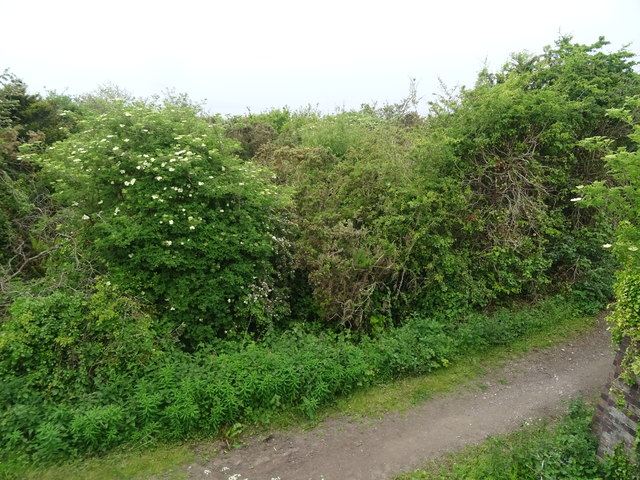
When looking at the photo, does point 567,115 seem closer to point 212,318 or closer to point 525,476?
point 525,476

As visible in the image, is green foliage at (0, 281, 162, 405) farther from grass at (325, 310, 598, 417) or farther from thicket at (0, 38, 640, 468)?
grass at (325, 310, 598, 417)

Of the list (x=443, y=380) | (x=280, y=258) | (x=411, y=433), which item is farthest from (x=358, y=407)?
(x=280, y=258)

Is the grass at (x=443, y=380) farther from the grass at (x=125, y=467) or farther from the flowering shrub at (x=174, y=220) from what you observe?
the flowering shrub at (x=174, y=220)

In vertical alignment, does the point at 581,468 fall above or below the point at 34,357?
below

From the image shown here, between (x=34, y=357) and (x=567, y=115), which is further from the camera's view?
(x=567, y=115)

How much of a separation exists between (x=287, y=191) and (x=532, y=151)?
5.31 meters

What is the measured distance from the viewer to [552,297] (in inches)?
329

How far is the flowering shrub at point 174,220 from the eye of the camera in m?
6.34

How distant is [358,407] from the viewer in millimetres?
5633

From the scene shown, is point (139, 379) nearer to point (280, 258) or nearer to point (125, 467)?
point (125, 467)

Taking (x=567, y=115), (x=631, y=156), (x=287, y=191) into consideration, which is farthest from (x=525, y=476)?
(x=567, y=115)

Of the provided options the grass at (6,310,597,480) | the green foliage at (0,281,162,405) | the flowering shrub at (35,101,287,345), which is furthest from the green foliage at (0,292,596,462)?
the flowering shrub at (35,101,287,345)

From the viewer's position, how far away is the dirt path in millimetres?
4617

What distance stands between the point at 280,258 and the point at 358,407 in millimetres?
3330
